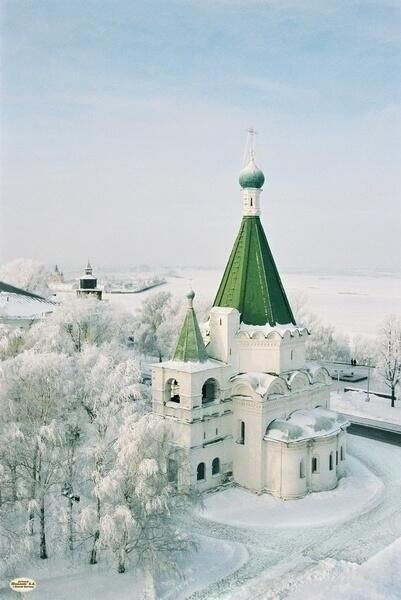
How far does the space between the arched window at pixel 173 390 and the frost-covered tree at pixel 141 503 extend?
516 cm

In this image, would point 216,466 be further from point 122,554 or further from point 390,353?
point 390,353

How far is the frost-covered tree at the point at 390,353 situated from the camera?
108 feet

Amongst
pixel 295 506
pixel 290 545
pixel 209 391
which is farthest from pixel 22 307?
pixel 290 545

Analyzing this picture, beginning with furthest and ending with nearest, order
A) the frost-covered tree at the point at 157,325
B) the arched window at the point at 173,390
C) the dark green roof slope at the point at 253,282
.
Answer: the frost-covered tree at the point at 157,325, the dark green roof slope at the point at 253,282, the arched window at the point at 173,390

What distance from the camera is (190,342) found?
19.4 meters

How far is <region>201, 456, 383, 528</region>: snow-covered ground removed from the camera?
17266 mm

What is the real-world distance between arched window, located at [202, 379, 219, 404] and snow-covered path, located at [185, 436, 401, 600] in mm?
4135

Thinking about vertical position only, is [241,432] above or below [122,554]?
above

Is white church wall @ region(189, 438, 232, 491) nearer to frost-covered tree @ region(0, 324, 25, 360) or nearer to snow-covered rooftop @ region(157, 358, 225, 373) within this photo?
snow-covered rooftop @ region(157, 358, 225, 373)

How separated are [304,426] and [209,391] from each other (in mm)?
3424

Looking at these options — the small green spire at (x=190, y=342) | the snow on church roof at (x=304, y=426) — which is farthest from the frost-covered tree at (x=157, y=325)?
the small green spire at (x=190, y=342)

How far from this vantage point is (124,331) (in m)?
39.8

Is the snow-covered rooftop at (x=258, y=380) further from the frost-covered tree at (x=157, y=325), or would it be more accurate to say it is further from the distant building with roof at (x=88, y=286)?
the distant building with roof at (x=88, y=286)

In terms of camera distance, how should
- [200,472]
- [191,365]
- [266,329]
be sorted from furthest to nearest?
[266,329]
[200,472]
[191,365]
